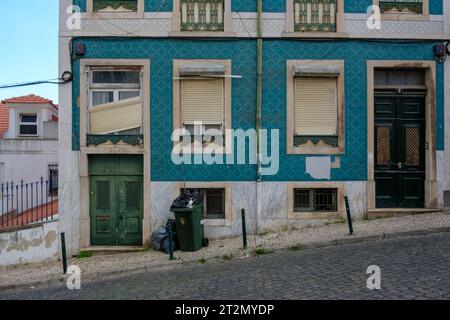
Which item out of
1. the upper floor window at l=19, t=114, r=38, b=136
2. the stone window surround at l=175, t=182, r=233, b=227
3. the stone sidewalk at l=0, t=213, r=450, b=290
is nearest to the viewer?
the stone sidewalk at l=0, t=213, r=450, b=290

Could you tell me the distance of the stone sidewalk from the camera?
8.25m

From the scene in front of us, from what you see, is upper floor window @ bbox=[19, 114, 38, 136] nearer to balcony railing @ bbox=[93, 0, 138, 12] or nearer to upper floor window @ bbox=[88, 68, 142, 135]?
upper floor window @ bbox=[88, 68, 142, 135]

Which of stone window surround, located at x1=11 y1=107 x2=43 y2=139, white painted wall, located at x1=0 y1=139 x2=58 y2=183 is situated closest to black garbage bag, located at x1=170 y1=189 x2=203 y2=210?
white painted wall, located at x1=0 y1=139 x2=58 y2=183

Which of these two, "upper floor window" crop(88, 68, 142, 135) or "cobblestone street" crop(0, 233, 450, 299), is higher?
"upper floor window" crop(88, 68, 142, 135)

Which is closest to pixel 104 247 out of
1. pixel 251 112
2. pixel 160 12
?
pixel 251 112

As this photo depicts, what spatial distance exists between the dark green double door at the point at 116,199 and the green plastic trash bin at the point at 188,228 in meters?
1.68

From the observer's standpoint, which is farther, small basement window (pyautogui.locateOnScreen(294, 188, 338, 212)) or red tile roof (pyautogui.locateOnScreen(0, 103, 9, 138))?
red tile roof (pyautogui.locateOnScreen(0, 103, 9, 138))

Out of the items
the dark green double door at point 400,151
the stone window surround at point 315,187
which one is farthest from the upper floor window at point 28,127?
the dark green double door at point 400,151

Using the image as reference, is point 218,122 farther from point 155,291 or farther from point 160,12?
point 155,291

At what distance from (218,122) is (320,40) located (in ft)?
11.1

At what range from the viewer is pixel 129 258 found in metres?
9.22

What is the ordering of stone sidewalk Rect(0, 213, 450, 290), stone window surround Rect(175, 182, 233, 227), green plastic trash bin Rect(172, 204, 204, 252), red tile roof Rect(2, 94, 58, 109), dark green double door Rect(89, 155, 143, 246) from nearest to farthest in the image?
stone sidewalk Rect(0, 213, 450, 290) < green plastic trash bin Rect(172, 204, 204, 252) < stone window surround Rect(175, 182, 233, 227) < dark green double door Rect(89, 155, 143, 246) < red tile roof Rect(2, 94, 58, 109)

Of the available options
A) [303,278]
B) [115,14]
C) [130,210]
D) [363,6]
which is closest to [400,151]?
[363,6]

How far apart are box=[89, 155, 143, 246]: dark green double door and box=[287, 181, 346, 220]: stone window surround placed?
3.86m
